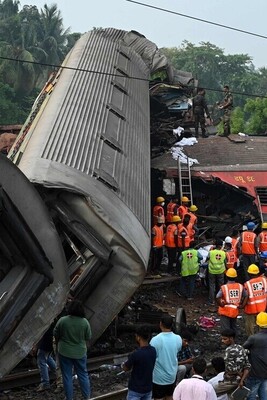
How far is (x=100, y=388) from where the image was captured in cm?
684

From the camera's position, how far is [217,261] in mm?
10812

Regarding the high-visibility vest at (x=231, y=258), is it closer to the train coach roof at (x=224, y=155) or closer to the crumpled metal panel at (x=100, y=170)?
the crumpled metal panel at (x=100, y=170)

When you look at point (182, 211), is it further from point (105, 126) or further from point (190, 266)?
point (105, 126)

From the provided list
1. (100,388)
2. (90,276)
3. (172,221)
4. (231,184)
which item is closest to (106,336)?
(100,388)

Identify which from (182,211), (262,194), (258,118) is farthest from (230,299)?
(258,118)

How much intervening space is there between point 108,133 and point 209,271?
10.2 feet

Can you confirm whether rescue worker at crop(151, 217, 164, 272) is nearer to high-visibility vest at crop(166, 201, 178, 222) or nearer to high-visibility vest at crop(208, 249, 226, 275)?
high-visibility vest at crop(166, 201, 178, 222)

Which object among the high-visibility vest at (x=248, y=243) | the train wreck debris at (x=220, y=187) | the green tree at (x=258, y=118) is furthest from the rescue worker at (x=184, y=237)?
the green tree at (x=258, y=118)

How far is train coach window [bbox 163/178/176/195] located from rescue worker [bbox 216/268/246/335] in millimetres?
5689

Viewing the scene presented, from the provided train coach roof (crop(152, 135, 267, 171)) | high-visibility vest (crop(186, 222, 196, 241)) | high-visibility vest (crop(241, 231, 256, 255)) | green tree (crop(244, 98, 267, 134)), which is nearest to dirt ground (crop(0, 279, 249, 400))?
high-visibility vest (crop(186, 222, 196, 241))

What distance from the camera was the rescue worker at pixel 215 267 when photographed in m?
10.8

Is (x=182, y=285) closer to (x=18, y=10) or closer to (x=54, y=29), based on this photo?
(x=54, y=29)

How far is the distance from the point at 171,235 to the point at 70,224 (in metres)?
5.74

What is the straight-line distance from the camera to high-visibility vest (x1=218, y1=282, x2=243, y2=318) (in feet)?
27.1
